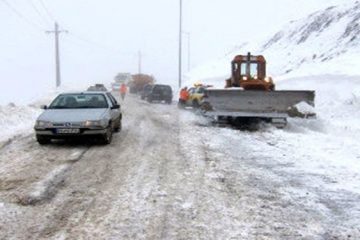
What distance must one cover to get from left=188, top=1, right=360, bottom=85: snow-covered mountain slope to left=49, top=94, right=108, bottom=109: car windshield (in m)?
16.0

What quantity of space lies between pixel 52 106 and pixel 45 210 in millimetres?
8433

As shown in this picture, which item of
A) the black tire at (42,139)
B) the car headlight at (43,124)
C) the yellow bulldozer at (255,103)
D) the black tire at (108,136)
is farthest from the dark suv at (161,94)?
the car headlight at (43,124)

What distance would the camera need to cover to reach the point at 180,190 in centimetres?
902

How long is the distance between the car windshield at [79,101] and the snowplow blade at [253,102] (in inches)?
213

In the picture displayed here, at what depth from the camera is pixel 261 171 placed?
430 inches

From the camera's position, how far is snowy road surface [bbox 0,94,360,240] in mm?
6930

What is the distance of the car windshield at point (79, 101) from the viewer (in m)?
15.9

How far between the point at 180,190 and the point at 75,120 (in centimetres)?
604

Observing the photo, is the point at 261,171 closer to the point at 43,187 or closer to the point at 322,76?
the point at 43,187

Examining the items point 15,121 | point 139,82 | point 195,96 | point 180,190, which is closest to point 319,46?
point 195,96

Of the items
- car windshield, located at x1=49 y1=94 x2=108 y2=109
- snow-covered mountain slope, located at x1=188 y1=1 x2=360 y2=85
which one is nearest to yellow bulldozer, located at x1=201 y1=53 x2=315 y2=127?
car windshield, located at x1=49 y1=94 x2=108 y2=109

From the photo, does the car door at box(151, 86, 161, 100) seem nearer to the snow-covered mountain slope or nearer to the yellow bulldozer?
the snow-covered mountain slope

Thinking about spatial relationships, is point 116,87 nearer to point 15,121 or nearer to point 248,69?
point 248,69

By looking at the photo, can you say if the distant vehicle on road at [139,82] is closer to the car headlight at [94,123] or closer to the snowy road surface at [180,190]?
the snowy road surface at [180,190]
